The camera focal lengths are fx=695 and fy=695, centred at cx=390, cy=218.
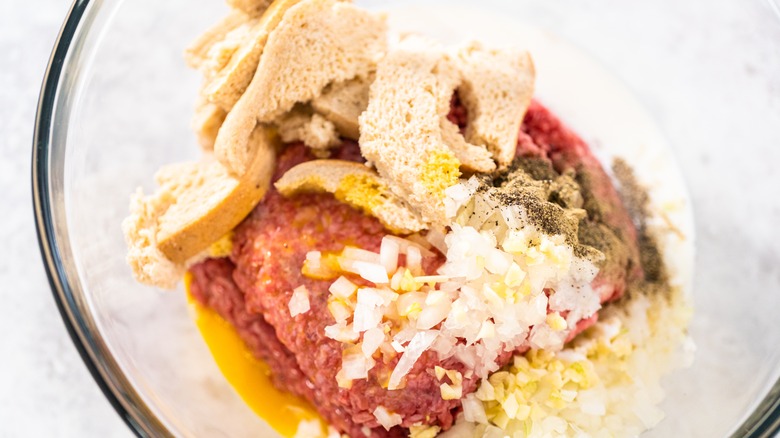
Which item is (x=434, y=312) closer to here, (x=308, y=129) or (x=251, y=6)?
(x=308, y=129)

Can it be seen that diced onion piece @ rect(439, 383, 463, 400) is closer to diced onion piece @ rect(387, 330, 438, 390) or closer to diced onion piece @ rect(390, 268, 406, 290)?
diced onion piece @ rect(387, 330, 438, 390)

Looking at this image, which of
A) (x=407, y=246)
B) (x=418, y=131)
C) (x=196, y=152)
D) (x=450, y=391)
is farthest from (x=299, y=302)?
(x=196, y=152)

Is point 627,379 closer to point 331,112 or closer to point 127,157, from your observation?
point 331,112

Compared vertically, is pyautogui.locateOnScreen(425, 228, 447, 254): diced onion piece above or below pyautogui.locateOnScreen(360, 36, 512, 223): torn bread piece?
below

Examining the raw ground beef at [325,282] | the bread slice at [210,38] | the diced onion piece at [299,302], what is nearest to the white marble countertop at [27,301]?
the raw ground beef at [325,282]

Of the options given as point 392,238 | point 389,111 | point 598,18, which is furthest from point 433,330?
point 598,18

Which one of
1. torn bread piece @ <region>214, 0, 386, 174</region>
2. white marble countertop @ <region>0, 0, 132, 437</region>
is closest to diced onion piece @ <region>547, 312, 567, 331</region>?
torn bread piece @ <region>214, 0, 386, 174</region>

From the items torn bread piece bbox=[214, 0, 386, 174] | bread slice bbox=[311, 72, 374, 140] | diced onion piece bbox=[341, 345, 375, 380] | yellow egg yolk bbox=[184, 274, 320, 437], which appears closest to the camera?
diced onion piece bbox=[341, 345, 375, 380]

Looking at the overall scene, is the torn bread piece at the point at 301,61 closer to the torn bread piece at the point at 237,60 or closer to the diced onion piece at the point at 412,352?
the torn bread piece at the point at 237,60
